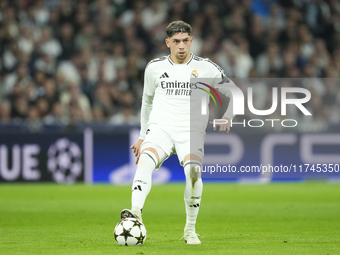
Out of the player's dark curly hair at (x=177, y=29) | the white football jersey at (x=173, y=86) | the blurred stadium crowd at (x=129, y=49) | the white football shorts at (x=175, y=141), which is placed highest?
the blurred stadium crowd at (x=129, y=49)

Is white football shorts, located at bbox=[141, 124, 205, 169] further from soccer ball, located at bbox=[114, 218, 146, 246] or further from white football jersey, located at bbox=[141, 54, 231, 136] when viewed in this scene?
soccer ball, located at bbox=[114, 218, 146, 246]

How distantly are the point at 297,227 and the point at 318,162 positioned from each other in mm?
6624

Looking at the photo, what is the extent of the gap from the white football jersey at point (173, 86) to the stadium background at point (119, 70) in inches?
283

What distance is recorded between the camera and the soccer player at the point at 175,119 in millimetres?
5941

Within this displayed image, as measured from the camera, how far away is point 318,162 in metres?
13.9

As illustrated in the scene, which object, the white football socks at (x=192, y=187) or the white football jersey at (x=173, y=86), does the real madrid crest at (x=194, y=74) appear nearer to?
the white football jersey at (x=173, y=86)

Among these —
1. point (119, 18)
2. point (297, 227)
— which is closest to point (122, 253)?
point (297, 227)

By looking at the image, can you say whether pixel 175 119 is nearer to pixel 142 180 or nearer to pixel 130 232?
pixel 142 180

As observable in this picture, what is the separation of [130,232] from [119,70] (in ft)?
31.7

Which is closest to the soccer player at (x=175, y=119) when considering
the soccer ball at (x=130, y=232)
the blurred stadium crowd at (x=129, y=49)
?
the soccer ball at (x=130, y=232)

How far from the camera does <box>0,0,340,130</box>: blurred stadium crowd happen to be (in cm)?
1420

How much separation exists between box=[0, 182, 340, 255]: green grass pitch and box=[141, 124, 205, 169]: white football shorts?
2.88 ft

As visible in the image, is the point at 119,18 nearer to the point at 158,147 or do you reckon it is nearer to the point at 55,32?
the point at 55,32

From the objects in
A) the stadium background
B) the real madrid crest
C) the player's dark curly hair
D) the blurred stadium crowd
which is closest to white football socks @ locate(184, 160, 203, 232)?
the real madrid crest
